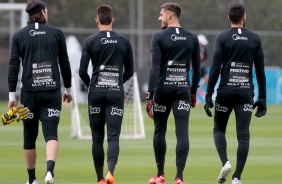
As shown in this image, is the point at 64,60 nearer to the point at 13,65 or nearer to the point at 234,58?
the point at 13,65

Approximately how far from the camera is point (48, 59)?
38.2 ft

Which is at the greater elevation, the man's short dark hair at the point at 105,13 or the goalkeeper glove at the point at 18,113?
the man's short dark hair at the point at 105,13

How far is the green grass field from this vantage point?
524 inches

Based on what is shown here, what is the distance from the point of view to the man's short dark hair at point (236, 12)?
39.9ft

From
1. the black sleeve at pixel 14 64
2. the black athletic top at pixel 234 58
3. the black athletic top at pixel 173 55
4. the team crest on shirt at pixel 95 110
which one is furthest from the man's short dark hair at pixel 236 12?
the black sleeve at pixel 14 64

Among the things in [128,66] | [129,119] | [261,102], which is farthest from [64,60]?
[129,119]

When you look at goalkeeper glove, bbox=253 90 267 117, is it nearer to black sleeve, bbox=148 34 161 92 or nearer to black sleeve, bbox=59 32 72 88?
black sleeve, bbox=148 34 161 92

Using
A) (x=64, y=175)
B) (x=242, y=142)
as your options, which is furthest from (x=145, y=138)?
(x=242, y=142)

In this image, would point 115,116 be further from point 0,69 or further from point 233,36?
point 0,69

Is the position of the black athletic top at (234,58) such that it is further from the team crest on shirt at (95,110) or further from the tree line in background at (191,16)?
the tree line in background at (191,16)

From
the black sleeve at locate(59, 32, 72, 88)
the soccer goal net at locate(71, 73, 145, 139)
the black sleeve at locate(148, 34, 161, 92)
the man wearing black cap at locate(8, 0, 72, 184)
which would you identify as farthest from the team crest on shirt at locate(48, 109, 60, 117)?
the soccer goal net at locate(71, 73, 145, 139)

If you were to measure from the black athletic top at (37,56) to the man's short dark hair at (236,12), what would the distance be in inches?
85.5

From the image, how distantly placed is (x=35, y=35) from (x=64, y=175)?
2.79m

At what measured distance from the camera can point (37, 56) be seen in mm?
11602
